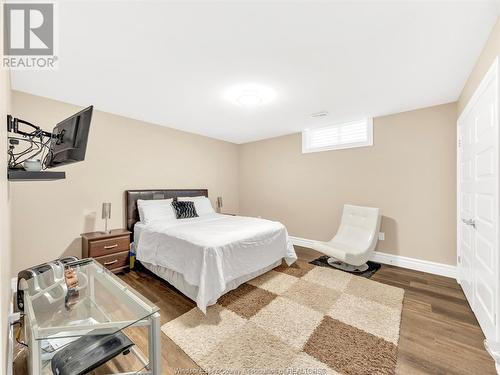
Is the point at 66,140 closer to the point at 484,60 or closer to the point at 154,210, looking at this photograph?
the point at 154,210

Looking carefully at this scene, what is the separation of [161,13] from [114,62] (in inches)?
33.9

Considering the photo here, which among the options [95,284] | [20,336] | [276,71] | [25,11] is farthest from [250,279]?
[25,11]

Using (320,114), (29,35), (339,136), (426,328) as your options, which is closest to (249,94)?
(320,114)

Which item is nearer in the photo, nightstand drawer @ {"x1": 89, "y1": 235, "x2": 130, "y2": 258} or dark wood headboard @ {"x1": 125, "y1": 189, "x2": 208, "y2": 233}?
nightstand drawer @ {"x1": 89, "y1": 235, "x2": 130, "y2": 258}

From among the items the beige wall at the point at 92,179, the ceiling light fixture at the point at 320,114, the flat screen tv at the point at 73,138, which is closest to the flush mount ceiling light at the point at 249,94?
the ceiling light fixture at the point at 320,114

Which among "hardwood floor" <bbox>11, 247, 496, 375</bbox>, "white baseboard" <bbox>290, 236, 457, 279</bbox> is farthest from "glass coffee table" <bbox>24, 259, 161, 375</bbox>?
"white baseboard" <bbox>290, 236, 457, 279</bbox>

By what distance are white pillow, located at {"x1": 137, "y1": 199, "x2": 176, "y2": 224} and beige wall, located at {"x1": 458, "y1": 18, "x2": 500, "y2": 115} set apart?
3.91m

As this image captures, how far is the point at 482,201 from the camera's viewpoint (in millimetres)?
1832

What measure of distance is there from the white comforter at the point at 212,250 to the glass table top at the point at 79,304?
2.48 ft

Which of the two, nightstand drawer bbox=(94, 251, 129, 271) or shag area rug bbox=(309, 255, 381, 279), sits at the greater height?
nightstand drawer bbox=(94, 251, 129, 271)

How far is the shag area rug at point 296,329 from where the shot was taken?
1.53 meters

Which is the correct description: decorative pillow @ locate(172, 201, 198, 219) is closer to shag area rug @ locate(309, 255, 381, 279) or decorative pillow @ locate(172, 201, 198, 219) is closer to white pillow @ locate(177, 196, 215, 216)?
white pillow @ locate(177, 196, 215, 216)

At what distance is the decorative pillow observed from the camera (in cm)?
361

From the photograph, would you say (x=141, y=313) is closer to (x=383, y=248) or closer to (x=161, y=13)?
(x=161, y=13)
